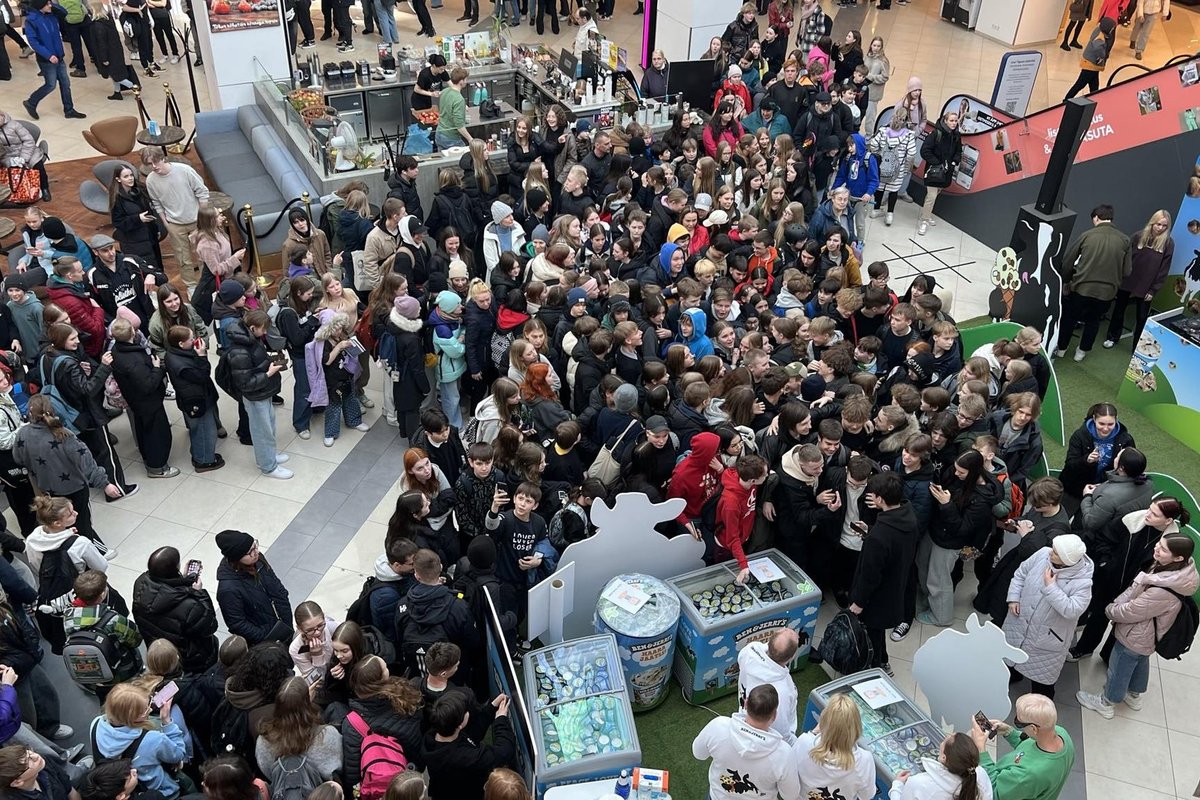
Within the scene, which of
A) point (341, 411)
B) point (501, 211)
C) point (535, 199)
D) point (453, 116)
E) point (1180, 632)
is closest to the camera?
point (1180, 632)

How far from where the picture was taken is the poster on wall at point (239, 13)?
12008 millimetres

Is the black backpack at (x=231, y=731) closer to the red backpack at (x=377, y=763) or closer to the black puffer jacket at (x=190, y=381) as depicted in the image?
the red backpack at (x=377, y=763)

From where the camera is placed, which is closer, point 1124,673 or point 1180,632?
point 1180,632

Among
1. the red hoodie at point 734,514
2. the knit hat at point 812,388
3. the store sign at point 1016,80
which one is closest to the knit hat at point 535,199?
the knit hat at point 812,388

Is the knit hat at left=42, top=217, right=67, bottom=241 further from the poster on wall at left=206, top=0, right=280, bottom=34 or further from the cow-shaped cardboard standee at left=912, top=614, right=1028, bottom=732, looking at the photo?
the cow-shaped cardboard standee at left=912, top=614, right=1028, bottom=732

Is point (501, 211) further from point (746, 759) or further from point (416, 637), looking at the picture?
point (746, 759)

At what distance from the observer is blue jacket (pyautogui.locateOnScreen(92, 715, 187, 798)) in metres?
4.20

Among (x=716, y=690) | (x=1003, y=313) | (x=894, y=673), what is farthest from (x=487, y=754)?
(x=1003, y=313)

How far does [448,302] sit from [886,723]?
3.98 m

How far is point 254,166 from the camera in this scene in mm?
11234

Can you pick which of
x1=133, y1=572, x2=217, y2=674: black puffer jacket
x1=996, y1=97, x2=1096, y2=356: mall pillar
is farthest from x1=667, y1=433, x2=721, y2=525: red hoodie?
x1=996, y1=97, x2=1096, y2=356: mall pillar

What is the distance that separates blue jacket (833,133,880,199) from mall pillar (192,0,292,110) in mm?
6801

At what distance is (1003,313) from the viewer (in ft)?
30.7

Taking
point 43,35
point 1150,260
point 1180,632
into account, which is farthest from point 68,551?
point 43,35
